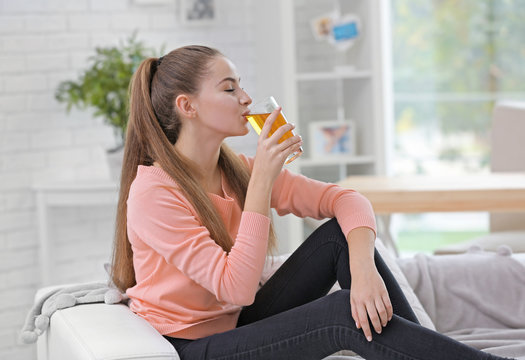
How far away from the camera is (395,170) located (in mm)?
5312

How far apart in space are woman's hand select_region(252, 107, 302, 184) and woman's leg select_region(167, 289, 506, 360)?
0.29m

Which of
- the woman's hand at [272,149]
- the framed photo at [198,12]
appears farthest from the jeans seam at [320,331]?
the framed photo at [198,12]

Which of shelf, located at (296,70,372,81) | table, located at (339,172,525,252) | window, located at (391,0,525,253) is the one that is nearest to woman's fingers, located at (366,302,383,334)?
table, located at (339,172,525,252)

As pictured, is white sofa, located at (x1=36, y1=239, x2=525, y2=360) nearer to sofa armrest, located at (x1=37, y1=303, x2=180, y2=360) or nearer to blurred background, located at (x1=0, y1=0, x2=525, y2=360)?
sofa armrest, located at (x1=37, y1=303, x2=180, y2=360)

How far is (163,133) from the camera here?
6.00 feet

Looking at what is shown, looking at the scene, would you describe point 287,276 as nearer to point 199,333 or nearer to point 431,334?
point 199,333

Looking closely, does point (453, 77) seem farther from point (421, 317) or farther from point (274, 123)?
point (274, 123)

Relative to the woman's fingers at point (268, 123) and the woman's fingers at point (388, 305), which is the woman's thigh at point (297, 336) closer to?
the woman's fingers at point (388, 305)

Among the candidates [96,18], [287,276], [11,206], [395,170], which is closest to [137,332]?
[287,276]

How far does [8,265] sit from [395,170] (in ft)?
9.06

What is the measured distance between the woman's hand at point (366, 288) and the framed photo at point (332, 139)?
2.02 m

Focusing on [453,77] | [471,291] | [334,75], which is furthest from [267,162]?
[453,77]

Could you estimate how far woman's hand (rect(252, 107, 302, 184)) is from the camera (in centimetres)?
168

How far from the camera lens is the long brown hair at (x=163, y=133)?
1776mm
